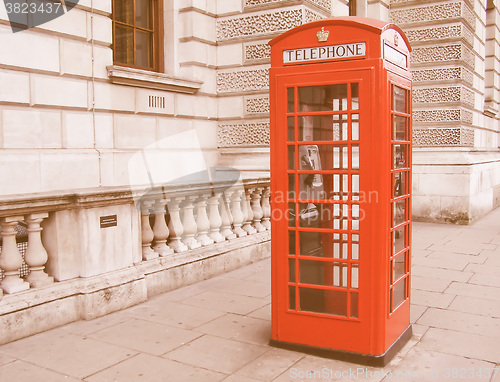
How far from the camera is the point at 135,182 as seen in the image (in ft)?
27.7

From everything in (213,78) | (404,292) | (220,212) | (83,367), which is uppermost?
(213,78)

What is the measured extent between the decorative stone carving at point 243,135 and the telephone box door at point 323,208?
575cm

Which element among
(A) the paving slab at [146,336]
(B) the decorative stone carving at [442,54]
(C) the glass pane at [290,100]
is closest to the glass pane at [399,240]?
(C) the glass pane at [290,100]

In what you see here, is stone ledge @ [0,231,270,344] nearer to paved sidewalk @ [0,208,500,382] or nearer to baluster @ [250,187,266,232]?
paved sidewalk @ [0,208,500,382]

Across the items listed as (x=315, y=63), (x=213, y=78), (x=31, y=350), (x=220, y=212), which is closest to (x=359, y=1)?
(x=213, y=78)

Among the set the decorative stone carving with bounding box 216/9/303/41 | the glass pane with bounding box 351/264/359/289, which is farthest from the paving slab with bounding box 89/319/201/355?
the decorative stone carving with bounding box 216/9/303/41

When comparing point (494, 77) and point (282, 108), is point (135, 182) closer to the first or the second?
point (282, 108)

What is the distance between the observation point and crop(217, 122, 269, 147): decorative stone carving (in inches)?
371

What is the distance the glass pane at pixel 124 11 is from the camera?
8.52 m

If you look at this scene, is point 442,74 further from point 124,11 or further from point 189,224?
point 189,224

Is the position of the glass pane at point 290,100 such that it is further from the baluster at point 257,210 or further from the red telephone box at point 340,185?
the baluster at point 257,210

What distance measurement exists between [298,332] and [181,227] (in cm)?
236

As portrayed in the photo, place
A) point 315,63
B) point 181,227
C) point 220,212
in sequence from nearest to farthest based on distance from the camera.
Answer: point 315,63
point 181,227
point 220,212

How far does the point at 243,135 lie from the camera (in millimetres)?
9672
